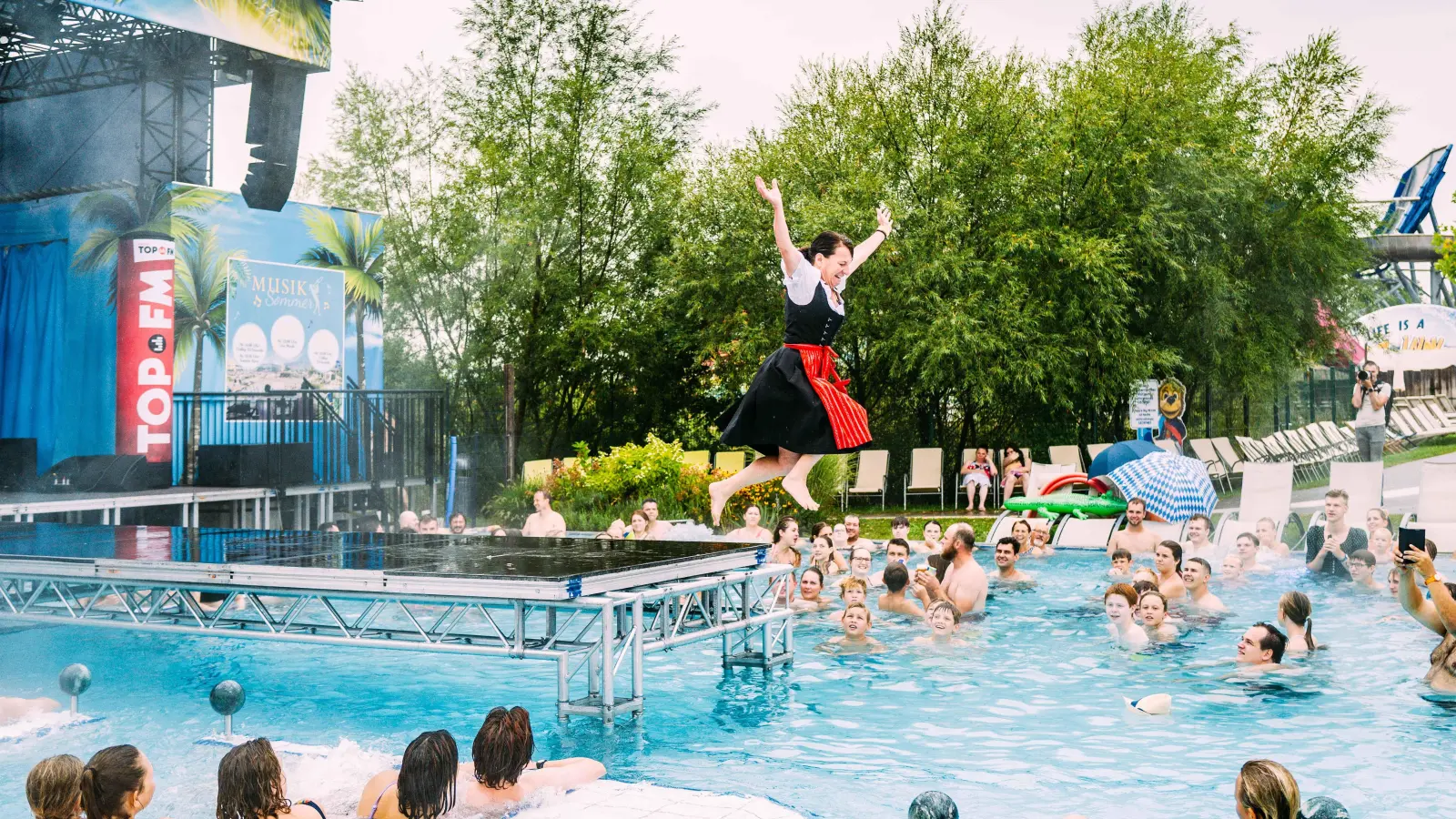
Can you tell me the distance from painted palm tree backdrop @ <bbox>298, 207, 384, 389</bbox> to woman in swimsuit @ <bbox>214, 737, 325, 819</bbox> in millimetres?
12246

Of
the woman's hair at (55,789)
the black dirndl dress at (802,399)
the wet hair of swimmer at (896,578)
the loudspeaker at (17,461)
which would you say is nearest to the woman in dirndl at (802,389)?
the black dirndl dress at (802,399)

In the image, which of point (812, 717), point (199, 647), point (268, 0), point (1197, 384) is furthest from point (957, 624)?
point (1197, 384)

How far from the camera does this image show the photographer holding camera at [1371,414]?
1563 cm

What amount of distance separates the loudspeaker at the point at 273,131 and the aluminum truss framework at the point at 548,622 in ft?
21.1

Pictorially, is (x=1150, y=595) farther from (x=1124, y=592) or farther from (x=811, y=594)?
(x=811, y=594)

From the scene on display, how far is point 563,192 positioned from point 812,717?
15.9 metres

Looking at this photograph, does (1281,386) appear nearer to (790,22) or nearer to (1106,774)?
(790,22)

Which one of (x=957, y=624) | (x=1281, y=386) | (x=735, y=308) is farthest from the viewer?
(x=1281, y=386)

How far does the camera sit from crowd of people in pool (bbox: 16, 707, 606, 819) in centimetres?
393

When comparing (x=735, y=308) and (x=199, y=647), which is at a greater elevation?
(x=735, y=308)

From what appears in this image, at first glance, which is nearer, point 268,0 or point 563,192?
point 268,0

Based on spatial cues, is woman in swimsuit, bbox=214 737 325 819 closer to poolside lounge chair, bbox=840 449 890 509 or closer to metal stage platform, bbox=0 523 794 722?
metal stage platform, bbox=0 523 794 722

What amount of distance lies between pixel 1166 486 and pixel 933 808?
460 inches

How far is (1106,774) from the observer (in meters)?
6.52
